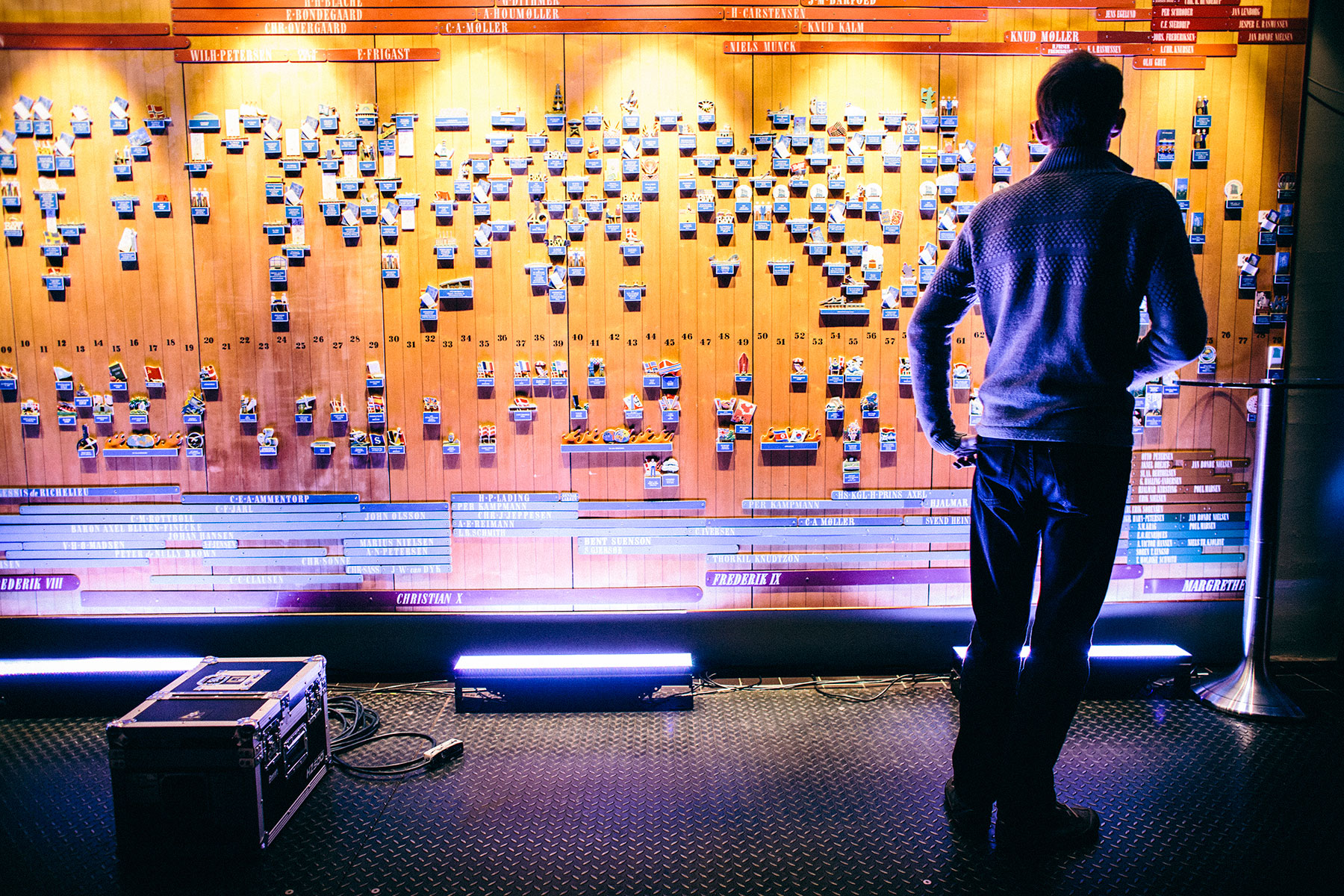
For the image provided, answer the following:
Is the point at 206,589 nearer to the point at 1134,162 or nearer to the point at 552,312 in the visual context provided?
the point at 552,312

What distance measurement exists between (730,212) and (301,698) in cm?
249

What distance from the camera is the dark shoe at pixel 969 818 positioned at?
6.66 ft

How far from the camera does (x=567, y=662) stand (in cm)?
296

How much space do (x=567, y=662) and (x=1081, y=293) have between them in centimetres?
230

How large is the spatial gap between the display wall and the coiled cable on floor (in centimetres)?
47

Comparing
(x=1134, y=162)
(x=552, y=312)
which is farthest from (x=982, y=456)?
(x=1134, y=162)

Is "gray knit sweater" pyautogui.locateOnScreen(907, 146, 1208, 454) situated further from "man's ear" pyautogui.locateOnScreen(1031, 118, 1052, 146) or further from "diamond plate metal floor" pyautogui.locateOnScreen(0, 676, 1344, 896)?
"diamond plate metal floor" pyautogui.locateOnScreen(0, 676, 1344, 896)

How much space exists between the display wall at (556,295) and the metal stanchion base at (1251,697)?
18.7 inches

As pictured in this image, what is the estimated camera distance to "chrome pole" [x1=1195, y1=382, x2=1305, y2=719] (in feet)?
8.93

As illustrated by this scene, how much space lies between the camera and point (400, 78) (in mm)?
3002

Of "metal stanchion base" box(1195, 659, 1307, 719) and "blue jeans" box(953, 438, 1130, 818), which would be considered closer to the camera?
"blue jeans" box(953, 438, 1130, 818)

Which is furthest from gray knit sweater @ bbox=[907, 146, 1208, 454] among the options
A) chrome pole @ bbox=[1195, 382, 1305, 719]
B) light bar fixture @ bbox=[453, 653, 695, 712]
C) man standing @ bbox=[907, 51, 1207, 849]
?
light bar fixture @ bbox=[453, 653, 695, 712]

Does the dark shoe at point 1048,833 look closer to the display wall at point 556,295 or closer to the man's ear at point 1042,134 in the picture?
the display wall at point 556,295

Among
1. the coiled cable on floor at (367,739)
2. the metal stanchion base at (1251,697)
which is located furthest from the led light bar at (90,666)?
the metal stanchion base at (1251,697)
